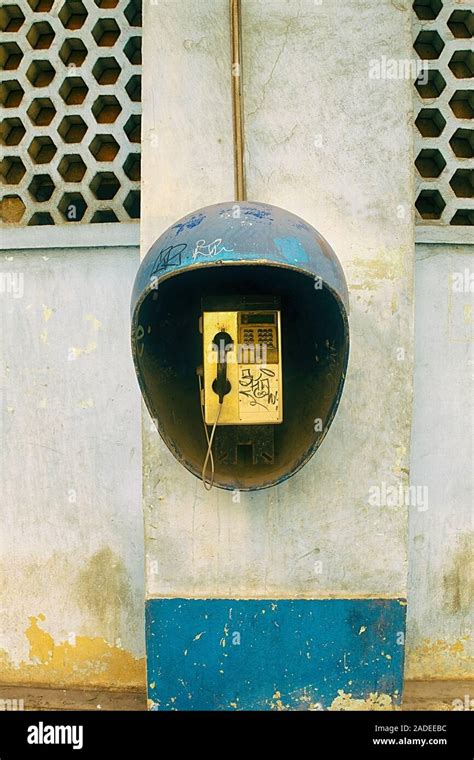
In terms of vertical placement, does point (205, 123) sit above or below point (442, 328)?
above

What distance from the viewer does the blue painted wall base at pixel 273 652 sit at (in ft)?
8.25

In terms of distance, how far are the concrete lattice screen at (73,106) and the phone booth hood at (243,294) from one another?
0.80 meters

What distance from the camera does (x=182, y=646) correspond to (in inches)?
99.0

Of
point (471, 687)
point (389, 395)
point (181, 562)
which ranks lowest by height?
point (471, 687)

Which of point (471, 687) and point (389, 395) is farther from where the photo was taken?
point (471, 687)

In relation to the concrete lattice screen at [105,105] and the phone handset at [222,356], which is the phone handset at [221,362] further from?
the concrete lattice screen at [105,105]

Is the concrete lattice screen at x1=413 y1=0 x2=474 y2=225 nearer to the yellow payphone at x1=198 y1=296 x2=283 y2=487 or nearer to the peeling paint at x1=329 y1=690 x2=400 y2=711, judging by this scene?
the yellow payphone at x1=198 y1=296 x2=283 y2=487

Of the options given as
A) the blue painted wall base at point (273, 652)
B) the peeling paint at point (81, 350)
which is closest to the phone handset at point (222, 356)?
the blue painted wall base at point (273, 652)

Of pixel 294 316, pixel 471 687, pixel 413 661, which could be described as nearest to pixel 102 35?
pixel 294 316

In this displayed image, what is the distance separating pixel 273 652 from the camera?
251 centimetres

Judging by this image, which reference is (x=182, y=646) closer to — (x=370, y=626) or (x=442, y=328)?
(x=370, y=626)

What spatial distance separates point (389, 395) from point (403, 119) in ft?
3.37

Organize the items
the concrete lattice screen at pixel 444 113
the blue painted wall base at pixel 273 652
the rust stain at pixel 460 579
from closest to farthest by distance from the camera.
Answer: the blue painted wall base at pixel 273 652, the concrete lattice screen at pixel 444 113, the rust stain at pixel 460 579

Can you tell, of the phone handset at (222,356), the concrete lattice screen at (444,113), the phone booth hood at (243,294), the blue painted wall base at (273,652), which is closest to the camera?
the phone booth hood at (243,294)
